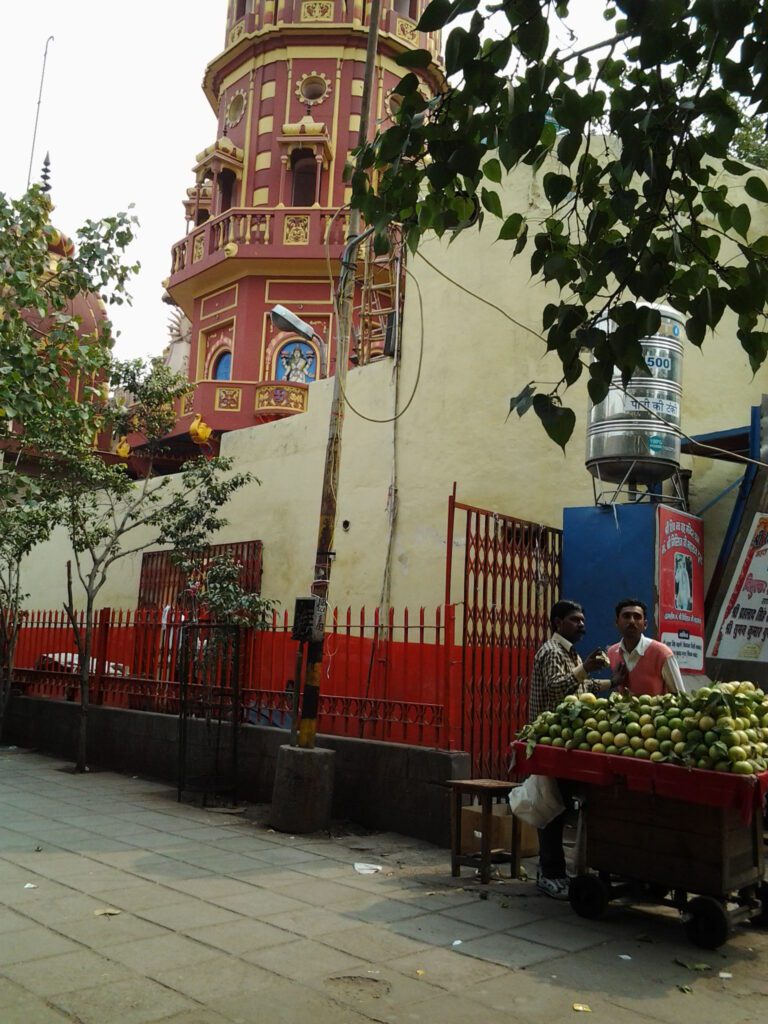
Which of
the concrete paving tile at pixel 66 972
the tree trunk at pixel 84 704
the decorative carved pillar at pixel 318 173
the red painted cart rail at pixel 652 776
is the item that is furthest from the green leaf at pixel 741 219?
the decorative carved pillar at pixel 318 173

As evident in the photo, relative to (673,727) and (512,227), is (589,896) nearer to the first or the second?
(673,727)

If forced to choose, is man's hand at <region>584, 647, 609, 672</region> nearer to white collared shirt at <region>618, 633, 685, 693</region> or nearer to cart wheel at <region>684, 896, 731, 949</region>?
white collared shirt at <region>618, 633, 685, 693</region>

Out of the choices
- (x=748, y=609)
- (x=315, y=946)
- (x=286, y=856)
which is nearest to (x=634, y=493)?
(x=748, y=609)

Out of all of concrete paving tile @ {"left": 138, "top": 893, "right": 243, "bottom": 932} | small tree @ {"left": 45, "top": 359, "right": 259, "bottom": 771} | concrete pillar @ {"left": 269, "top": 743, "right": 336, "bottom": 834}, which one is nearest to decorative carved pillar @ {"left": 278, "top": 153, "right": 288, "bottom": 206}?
small tree @ {"left": 45, "top": 359, "right": 259, "bottom": 771}

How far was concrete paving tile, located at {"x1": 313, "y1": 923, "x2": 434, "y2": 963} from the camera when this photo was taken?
491cm

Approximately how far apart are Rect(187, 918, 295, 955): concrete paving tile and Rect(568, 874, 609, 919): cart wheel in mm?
1757

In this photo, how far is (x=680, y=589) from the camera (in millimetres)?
8500

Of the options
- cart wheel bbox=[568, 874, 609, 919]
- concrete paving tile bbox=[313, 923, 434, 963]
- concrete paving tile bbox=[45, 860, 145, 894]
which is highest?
cart wheel bbox=[568, 874, 609, 919]

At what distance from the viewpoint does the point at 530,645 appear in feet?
29.0

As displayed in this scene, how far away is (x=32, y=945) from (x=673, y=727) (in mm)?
3652

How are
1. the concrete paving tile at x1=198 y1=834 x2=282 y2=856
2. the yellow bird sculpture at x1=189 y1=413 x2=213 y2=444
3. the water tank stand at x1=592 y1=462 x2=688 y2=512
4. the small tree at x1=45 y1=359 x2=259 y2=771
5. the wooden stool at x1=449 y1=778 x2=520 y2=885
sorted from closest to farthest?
the wooden stool at x1=449 y1=778 x2=520 y2=885 < the concrete paving tile at x1=198 y1=834 x2=282 y2=856 < the water tank stand at x1=592 y1=462 x2=688 y2=512 < the small tree at x1=45 y1=359 x2=259 y2=771 < the yellow bird sculpture at x1=189 y1=413 x2=213 y2=444

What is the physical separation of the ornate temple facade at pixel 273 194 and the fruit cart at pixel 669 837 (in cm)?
1668

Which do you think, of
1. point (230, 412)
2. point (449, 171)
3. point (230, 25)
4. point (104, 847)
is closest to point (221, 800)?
point (104, 847)

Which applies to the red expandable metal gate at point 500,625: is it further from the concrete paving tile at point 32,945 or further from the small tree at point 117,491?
the small tree at point 117,491
